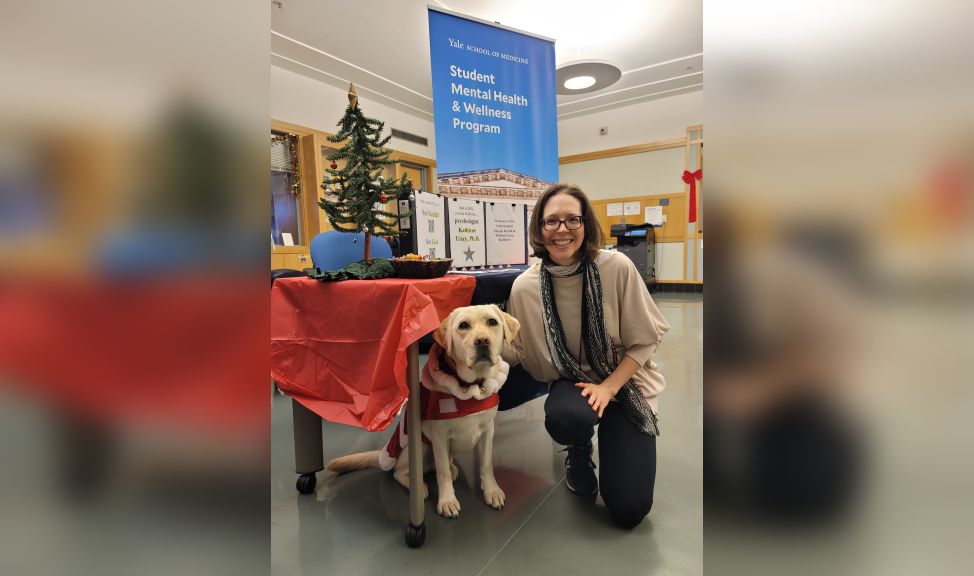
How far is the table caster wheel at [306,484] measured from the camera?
1632 millimetres

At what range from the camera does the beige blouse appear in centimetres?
157

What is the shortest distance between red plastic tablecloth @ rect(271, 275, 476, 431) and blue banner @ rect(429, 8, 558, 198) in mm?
925

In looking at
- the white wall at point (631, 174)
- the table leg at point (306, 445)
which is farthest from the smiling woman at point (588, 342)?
the white wall at point (631, 174)

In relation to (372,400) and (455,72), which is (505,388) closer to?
(372,400)

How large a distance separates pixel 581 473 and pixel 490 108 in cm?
190

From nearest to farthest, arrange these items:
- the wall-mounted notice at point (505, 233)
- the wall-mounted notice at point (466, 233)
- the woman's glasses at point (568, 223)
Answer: the woman's glasses at point (568, 223) → the wall-mounted notice at point (466, 233) → the wall-mounted notice at point (505, 233)

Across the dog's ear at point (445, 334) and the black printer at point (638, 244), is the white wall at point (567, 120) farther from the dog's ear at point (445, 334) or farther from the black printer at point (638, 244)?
the dog's ear at point (445, 334)

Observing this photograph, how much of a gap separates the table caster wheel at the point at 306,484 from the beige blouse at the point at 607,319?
94 centimetres

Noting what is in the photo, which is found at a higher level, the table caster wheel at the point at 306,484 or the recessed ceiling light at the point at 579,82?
the recessed ceiling light at the point at 579,82
